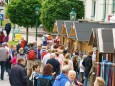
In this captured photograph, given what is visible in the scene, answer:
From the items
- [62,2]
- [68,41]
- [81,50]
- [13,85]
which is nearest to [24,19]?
[62,2]

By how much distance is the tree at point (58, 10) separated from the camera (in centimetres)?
5797

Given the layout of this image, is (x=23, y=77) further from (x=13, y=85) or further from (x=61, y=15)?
(x=61, y=15)

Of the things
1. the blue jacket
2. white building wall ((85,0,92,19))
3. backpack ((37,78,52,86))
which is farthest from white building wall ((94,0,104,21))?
the blue jacket

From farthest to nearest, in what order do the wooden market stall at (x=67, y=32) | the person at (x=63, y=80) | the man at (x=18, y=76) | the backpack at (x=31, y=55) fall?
the wooden market stall at (x=67, y=32)
the backpack at (x=31, y=55)
the man at (x=18, y=76)
the person at (x=63, y=80)

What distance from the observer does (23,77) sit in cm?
1894

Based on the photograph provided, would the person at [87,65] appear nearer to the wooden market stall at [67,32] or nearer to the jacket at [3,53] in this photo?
the jacket at [3,53]

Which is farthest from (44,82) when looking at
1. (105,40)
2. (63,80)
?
(105,40)

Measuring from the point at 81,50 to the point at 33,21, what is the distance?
31759 mm

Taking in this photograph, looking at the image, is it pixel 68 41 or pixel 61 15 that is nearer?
pixel 68 41

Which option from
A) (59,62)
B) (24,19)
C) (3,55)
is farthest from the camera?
(24,19)

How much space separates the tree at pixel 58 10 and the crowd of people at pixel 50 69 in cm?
2151

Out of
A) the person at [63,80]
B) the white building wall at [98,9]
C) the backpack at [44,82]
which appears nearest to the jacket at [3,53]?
the backpack at [44,82]

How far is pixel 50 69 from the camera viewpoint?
1738cm

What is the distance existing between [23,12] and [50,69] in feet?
154
